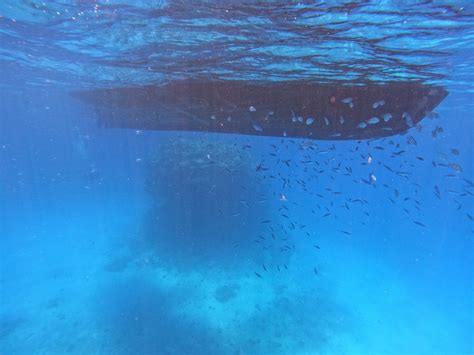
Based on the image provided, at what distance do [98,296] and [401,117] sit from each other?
67.5 ft

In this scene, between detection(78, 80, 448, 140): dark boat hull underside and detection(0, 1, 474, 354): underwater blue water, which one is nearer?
detection(0, 1, 474, 354): underwater blue water

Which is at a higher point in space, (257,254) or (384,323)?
(257,254)

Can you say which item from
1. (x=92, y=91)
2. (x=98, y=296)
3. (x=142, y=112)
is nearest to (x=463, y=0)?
(x=142, y=112)

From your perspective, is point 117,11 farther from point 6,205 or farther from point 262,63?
point 6,205

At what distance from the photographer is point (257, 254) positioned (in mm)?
21578

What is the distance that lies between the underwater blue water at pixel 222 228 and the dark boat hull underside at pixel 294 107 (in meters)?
0.83

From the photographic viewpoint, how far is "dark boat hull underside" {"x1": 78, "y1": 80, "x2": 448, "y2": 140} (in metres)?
12.6

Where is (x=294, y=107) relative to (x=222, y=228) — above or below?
above

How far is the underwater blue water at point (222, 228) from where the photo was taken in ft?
29.8

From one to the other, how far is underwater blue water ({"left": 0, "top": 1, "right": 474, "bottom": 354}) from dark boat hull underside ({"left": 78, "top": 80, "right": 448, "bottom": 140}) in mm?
825

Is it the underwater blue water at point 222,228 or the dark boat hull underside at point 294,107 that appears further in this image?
the dark boat hull underside at point 294,107

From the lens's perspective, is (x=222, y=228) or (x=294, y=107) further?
(x=222, y=228)

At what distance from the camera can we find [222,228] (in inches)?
857

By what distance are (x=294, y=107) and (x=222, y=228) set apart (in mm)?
12332
